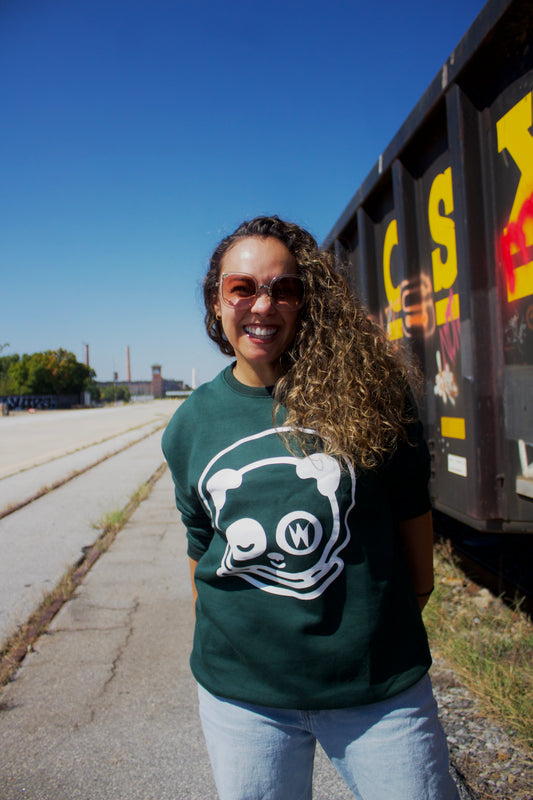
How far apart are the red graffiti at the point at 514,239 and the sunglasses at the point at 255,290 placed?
1.48 meters

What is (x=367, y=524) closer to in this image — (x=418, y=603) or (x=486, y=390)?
(x=418, y=603)

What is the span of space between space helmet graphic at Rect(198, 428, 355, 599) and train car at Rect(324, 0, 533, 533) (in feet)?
3.23

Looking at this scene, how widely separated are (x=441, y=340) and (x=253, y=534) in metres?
2.37

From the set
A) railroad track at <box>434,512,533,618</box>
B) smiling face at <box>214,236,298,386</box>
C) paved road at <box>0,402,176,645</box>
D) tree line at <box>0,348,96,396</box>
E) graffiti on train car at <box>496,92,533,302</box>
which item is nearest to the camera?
smiling face at <box>214,236,298,386</box>

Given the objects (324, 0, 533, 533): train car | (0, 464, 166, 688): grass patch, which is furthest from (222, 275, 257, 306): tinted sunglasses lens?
(0, 464, 166, 688): grass patch

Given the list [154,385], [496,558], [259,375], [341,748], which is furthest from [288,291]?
[154,385]

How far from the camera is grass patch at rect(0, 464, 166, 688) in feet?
10.8

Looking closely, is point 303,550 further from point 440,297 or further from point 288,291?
point 440,297

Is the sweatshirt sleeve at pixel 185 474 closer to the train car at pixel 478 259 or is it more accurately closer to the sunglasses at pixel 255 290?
the sunglasses at pixel 255 290

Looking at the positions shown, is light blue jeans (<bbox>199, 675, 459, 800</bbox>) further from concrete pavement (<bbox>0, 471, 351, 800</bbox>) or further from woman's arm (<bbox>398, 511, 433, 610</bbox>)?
concrete pavement (<bbox>0, 471, 351, 800</bbox>)

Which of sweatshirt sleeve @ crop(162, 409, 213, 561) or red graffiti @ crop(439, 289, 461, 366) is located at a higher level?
red graffiti @ crop(439, 289, 461, 366)

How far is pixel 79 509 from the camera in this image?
24.0 feet

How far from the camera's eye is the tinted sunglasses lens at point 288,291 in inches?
59.1

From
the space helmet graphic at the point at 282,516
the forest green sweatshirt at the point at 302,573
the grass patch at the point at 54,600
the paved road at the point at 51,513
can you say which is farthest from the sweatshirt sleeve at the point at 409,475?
the paved road at the point at 51,513
